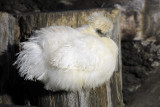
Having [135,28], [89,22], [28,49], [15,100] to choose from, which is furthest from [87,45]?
[135,28]

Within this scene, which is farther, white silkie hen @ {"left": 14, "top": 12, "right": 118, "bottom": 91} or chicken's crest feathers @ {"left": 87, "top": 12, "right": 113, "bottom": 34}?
chicken's crest feathers @ {"left": 87, "top": 12, "right": 113, "bottom": 34}

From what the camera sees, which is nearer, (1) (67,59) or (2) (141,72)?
(1) (67,59)

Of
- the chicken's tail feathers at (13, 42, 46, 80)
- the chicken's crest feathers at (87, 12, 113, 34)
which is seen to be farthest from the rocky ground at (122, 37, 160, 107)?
the chicken's tail feathers at (13, 42, 46, 80)

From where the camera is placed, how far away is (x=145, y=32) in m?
2.69

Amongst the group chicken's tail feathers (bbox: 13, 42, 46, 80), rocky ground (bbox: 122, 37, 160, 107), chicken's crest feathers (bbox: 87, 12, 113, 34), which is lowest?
rocky ground (bbox: 122, 37, 160, 107)

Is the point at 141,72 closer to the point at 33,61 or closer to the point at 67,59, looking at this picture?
the point at 67,59

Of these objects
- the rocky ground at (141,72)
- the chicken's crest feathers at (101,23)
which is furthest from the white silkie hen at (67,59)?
the rocky ground at (141,72)

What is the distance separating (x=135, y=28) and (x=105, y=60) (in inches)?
58.5

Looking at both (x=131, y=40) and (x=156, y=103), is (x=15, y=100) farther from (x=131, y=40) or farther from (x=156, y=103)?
(x=156, y=103)

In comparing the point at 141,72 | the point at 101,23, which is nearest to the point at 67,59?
the point at 101,23

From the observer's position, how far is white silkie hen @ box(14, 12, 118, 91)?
1.32 meters

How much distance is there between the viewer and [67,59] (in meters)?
1.30

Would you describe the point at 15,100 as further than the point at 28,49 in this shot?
Yes

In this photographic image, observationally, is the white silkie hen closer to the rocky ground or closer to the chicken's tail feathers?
the chicken's tail feathers
